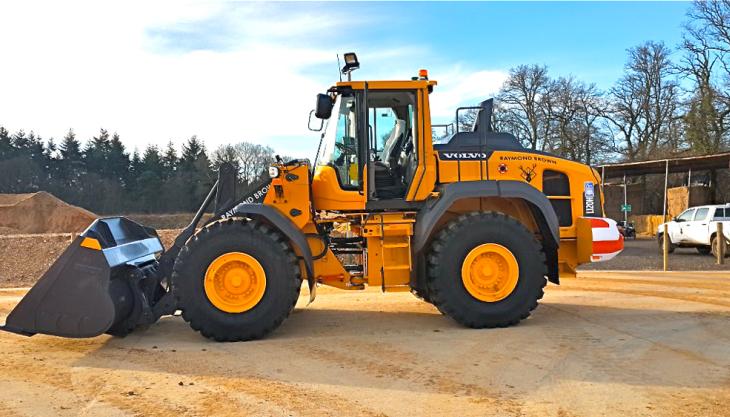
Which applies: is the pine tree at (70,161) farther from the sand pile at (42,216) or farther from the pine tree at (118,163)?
the sand pile at (42,216)

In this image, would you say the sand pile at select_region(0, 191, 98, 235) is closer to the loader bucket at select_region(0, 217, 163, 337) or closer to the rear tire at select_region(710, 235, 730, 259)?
the loader bucket at select_region(0, 217, 163, 337)

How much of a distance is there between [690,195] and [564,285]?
73.9 feet

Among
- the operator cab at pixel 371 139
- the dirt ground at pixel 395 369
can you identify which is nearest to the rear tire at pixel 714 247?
the dirt ground at pixel 395 369

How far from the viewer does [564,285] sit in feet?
33.5

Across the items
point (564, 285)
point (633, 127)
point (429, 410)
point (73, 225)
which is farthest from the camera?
point (633, 127)

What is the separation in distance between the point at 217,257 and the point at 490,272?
9.58ft

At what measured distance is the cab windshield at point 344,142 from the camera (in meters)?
6.68

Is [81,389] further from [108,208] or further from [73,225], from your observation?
[108,208]

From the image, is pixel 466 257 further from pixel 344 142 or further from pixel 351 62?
pixel 351 62

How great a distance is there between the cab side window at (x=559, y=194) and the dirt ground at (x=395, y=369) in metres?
1.23

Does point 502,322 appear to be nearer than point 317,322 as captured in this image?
Yes

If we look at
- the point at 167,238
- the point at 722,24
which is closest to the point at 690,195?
the point at 722,24

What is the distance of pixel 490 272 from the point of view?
635 cm

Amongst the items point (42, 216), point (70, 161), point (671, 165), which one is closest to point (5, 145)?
point (70, 161)
